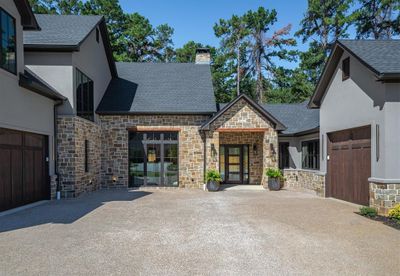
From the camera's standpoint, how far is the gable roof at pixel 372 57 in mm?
9245

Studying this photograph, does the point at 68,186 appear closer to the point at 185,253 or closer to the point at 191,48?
the point at 185,253

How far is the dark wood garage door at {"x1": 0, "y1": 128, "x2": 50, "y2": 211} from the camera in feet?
32.2

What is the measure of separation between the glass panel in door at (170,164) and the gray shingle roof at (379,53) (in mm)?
8847

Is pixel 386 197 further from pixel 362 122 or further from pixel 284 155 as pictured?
pixel 284 155

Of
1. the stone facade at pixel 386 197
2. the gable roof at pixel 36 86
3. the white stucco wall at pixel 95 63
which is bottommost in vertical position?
the stone facade at pixel 386 197

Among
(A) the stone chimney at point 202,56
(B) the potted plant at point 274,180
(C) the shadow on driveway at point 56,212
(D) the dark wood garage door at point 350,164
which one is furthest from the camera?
(A) the stone chimney at point 202,56

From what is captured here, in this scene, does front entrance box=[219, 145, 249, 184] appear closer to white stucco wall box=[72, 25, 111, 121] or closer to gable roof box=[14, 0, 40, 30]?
white stucco wall box=[72, 25, 111, 121]

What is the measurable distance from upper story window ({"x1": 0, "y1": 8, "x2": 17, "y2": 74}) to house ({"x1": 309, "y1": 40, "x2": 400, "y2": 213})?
34.0 ft

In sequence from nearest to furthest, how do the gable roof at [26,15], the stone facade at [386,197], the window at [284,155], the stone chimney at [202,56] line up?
the stone facade at [386,197], the gable roof at [26,15], the window at [284,155], the stone chimney at [202,56]

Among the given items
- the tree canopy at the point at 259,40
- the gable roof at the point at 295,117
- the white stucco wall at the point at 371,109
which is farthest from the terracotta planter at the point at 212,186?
the tree canopy at the point at 259,40

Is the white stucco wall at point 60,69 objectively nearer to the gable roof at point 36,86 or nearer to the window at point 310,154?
the gable roof at point 36,86

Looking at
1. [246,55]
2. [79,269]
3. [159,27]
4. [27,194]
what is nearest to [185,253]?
[79,269]

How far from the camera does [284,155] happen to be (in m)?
18.8

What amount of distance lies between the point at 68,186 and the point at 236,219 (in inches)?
281
